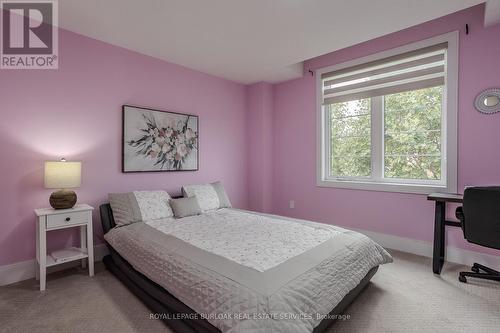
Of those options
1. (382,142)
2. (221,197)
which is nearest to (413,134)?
(382,142)

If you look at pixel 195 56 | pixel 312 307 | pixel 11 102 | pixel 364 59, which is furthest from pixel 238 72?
pixel 312 307

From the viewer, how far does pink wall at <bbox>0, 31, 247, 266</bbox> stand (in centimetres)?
232

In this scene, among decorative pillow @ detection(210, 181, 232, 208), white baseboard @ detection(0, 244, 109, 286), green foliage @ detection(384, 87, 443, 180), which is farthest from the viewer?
decorative pillow @ detection(210, 181, 232, 208)

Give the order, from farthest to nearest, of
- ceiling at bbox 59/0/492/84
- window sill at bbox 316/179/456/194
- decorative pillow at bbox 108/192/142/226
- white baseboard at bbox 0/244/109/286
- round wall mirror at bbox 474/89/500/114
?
1. window sill at bbox 316/179/456/194
2. decorative pillow at bbox 108/192/142/226
3. round wall mirror at bbox 474/89/500/114
4. white baseboard at bbox 0/244/109/286
5. ceiling at bbox 59/0/492/84

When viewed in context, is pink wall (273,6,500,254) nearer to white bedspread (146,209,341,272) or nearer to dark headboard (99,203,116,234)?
white bedspread (146,209,341,272)

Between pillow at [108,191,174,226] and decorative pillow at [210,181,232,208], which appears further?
decorative pillow at [210,181,232,208]

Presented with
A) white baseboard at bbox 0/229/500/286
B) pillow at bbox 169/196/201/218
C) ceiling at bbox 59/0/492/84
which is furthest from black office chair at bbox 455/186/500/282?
pillow at bbox 169/196/201/218

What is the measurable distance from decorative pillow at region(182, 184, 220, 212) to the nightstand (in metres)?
1.10

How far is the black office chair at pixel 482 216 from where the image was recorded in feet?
6.57

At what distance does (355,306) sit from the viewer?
1.94 metres

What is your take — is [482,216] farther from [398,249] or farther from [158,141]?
[158,141]

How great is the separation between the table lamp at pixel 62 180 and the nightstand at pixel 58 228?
0.25 ft

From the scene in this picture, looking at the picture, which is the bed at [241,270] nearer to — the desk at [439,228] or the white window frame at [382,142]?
the desk at [439,228]

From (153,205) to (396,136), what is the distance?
3084 mm
